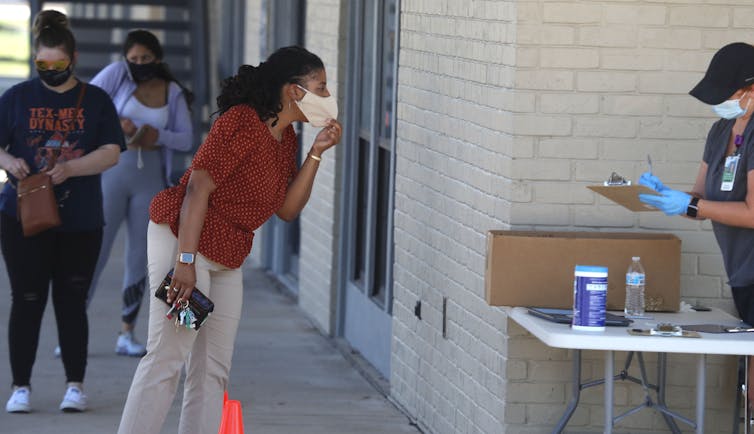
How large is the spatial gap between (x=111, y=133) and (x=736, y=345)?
Result: 3.33 metres

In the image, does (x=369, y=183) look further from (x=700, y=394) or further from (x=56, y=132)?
(x=700, y=394)

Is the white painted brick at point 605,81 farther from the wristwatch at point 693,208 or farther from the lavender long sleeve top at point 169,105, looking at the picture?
the lavender long sleeve top at point 169,105

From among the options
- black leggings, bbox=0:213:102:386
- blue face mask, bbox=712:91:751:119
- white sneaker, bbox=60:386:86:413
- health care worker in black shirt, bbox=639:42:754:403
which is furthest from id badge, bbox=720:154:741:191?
white sneaker, bbox=60:386:86:413

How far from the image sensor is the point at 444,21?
20.2 ft

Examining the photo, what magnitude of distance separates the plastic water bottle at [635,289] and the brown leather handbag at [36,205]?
8.88 feet

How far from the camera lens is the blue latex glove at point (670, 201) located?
4539 mm

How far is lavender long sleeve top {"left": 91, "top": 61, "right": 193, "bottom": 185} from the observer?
7859 mm

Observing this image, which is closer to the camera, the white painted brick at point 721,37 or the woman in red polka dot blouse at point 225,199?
the woman in red polka dot blouse at point 225,199

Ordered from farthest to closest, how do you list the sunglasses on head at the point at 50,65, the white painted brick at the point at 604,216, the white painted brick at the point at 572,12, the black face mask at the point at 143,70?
the black face mask at the point at 143,70 < the sunglasses on head at the point at 50,65 < the white painted brick at the point at 604,216 < the white painted brick at the point at 572,12

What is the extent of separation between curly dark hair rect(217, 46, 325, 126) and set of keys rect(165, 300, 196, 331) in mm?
688

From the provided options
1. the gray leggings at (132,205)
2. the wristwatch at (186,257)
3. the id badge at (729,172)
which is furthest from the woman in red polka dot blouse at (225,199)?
the gray leggings at (132,205)

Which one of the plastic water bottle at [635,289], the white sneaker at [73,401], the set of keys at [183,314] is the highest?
the plastic water bottle at [635,289]

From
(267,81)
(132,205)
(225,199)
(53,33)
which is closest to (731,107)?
(267,81)

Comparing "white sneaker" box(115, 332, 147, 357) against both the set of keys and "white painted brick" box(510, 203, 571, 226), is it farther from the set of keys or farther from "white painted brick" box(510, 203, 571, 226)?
"white painted brick" box(510, 203, 571, 226)
